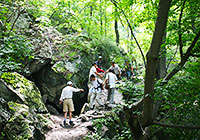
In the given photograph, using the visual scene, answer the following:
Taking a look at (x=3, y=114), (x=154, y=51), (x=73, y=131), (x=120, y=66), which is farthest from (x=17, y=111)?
(x=154, y=51)

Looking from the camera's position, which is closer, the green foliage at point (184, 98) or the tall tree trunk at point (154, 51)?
the tall tree trunk at point (154, 51)

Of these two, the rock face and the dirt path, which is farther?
the dirt path

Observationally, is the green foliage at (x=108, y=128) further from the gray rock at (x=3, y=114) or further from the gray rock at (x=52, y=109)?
the gray rock at (x=52, y=109)

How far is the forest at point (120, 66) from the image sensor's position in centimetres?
382

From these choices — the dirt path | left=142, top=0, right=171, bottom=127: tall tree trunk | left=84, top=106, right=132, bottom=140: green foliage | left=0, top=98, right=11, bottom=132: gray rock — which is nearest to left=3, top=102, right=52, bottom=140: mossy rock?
left=0, top=98, right=11, bottom=132: gray rock

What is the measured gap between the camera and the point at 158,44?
8.75 feet

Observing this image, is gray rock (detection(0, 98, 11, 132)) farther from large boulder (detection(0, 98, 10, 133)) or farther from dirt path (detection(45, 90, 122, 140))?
dirt path (detection(45, 90, 122, 140))

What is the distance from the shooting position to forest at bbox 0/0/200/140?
382 centimetres

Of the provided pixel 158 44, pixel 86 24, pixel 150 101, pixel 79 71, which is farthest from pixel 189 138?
pixel 86 24

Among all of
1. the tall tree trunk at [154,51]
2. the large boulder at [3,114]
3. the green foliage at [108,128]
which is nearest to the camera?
the tall tree trunk at [154,51]

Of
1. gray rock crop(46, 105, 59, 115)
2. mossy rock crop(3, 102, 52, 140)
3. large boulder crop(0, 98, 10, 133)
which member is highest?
large boulder crop(0, 98, 10, 133)

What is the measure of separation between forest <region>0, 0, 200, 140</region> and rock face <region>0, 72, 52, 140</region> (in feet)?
0.09

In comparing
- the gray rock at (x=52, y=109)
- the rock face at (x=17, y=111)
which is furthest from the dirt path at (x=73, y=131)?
the gray rock at (x=52, y=109)

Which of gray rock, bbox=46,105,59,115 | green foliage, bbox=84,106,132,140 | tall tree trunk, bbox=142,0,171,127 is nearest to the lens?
A: tall tree trunk, bbox=142,0,171,127
